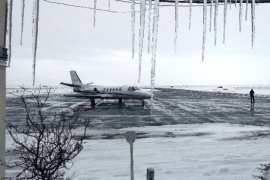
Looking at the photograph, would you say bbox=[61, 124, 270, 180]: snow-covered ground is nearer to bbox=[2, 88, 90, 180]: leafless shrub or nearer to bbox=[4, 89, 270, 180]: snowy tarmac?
bbox=[4, 89, 270, 180]: snowy tarmac

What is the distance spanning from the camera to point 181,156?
1458 cm

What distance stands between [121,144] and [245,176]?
7.03m

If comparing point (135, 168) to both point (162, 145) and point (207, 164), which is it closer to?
point (207, 164)

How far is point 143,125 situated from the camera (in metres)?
23.9

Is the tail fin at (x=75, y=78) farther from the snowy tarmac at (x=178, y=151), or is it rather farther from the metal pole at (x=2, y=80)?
the metal pole at (x=2, y=80)

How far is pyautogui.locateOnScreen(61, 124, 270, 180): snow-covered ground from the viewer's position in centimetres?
1198

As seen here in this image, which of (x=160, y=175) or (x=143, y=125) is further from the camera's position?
(x=143, y=125)

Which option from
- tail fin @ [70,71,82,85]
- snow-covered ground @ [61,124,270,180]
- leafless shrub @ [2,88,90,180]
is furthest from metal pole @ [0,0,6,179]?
tail fin @ [70,71,82,85]

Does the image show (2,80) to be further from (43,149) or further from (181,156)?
(181,156)

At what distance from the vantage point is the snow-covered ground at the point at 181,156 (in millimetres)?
11977

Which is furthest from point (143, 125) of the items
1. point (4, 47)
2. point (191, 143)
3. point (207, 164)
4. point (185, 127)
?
point (4, 47)

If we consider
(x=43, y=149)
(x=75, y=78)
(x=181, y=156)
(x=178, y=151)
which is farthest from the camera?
(x=75, y=78)

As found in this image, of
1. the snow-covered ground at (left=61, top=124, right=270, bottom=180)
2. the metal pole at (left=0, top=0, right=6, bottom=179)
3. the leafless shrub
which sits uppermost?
the metal pole at (left=0, top=0, right=6, bottom=179)

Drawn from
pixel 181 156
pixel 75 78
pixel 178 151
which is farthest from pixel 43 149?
pixel 75 78
